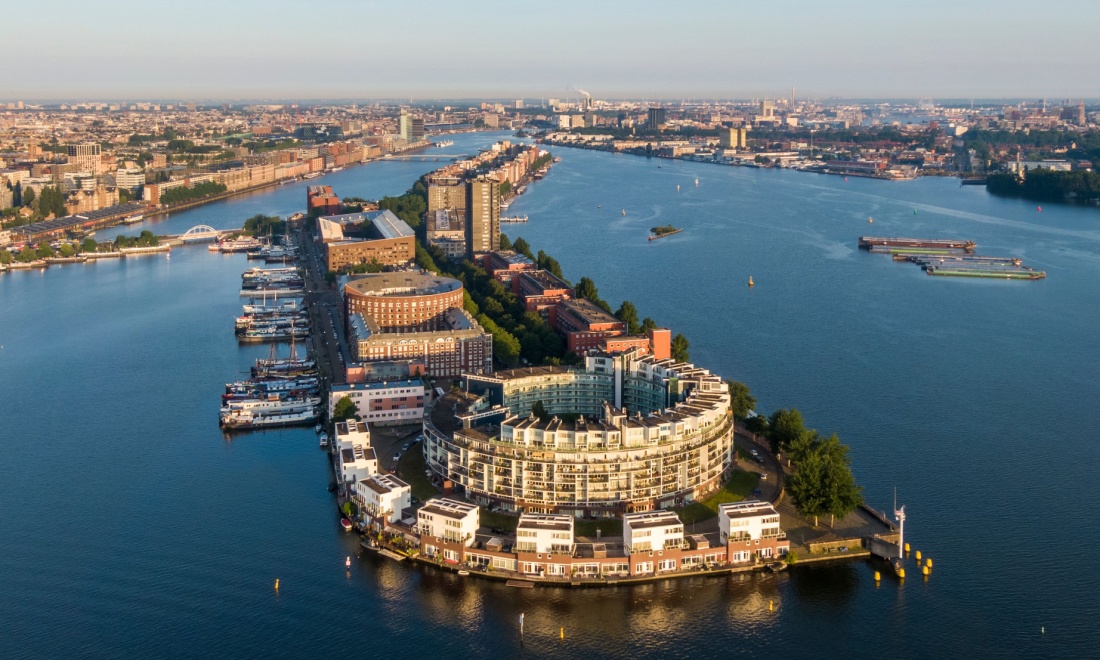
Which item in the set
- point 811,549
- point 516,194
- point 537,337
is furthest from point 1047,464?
point 516,194

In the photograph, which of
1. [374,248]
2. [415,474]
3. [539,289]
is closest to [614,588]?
[415,474]

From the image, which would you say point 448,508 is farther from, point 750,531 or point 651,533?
point 750,531

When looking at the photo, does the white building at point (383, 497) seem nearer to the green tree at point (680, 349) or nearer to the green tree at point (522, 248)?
the green tree at point (680, 349)

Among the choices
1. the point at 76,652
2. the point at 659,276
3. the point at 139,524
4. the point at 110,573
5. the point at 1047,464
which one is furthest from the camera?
the point at 659,276

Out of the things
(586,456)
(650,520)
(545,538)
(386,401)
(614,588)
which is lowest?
(614,588)

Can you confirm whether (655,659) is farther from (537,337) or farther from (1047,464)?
(537,337)

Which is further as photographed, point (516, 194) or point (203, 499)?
point (516, 194)
